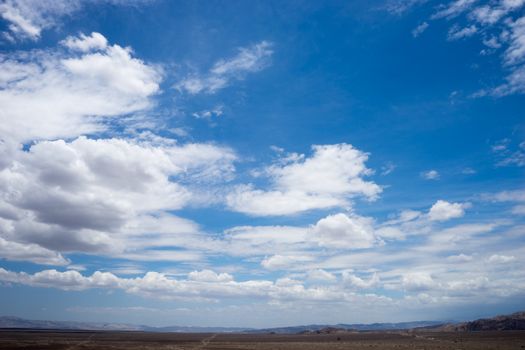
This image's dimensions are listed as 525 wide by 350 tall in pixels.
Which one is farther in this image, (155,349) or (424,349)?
(155,349)

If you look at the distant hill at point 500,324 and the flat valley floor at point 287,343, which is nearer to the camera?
the flat valley floor at point 287,343

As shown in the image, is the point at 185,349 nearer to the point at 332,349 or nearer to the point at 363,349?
the point at 332,349

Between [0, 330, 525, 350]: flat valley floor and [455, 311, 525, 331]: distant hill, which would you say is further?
[455, 311, 525, 331]: distant hill

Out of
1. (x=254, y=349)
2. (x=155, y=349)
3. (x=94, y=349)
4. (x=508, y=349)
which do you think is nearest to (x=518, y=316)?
(x=508, y=349)

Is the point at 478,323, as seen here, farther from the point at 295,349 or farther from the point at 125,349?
the point at 125,349

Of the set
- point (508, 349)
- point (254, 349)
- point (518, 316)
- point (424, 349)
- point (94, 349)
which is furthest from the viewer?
point (518, 316)

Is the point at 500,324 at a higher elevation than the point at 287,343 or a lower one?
lower

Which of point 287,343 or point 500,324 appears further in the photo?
point 500,324

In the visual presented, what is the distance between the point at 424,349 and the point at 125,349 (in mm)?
56161

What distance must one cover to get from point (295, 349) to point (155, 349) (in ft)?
94.4

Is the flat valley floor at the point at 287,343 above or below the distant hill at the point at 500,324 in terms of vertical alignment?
above

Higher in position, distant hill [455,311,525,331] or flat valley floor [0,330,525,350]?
flat valley floor [0,330,525,350]

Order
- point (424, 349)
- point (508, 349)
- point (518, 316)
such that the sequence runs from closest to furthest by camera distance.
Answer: point (508, 349) < point (424, 349) < point (518, 316)

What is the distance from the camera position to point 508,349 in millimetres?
62344
